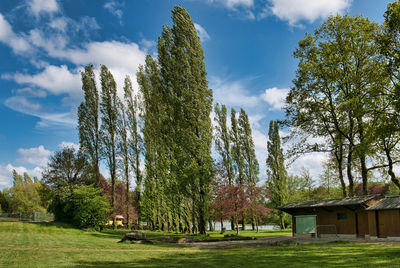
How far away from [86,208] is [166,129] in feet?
35.5

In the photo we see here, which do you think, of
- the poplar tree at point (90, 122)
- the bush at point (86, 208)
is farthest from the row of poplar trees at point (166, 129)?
the bush at point (86, 208)

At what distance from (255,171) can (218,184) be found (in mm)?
10109

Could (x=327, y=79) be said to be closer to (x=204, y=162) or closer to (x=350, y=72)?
(x=350, y=72)

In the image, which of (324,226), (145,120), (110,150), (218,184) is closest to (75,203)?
(110,150)

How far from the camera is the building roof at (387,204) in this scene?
17.4 m

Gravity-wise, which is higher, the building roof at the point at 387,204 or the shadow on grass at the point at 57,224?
the building roof at the point at 387,204

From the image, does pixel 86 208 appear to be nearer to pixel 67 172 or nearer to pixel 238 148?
pixel 67 172

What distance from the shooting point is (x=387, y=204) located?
58.9ft

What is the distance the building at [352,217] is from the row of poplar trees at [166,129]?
7.59 meters

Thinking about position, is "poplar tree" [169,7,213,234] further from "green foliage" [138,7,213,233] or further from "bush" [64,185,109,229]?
"bush" [64,185,109,229]

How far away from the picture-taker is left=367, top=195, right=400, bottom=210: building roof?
17355 mm

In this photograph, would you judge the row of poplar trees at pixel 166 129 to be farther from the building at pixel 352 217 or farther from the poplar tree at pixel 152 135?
the building at pixel 352 217

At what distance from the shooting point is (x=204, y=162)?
2344 centimetres

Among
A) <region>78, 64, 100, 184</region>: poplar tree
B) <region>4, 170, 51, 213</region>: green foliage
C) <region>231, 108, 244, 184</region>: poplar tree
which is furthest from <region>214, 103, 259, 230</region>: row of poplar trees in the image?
<region>4, 170, 51, 213</region>: green foliage
